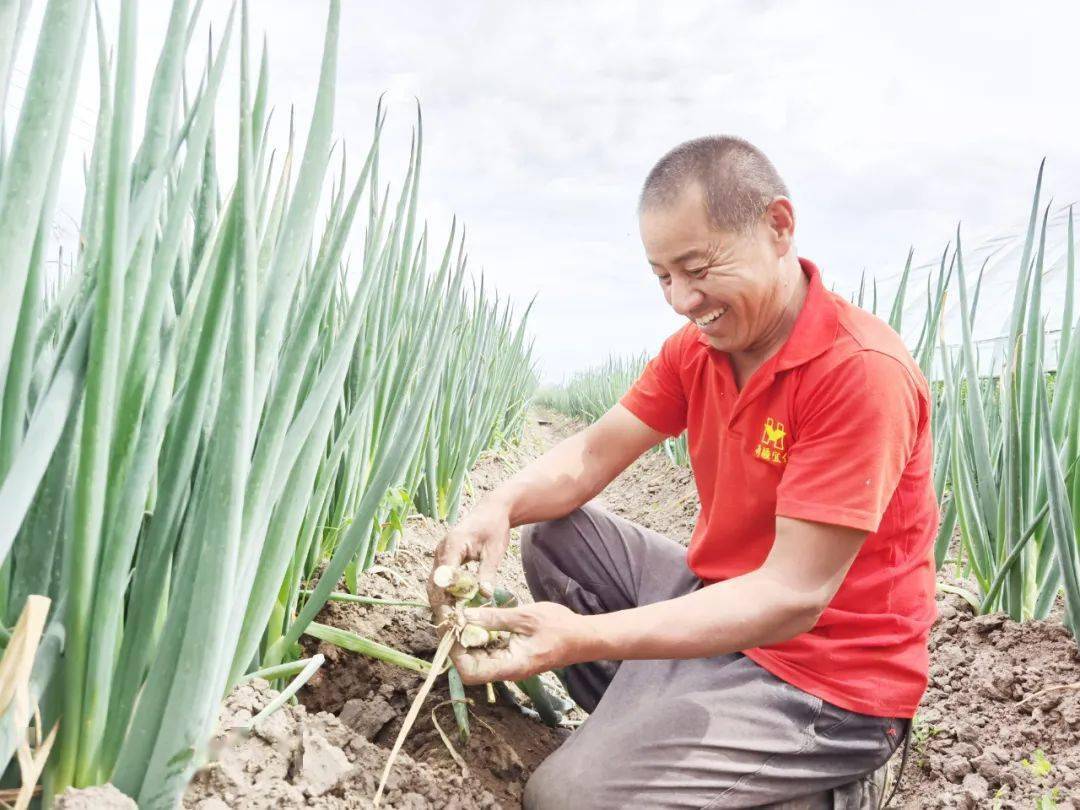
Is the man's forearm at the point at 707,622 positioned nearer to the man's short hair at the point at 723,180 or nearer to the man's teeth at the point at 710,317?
the man's teeth at the point at 710,317

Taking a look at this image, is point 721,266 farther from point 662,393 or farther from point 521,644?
point 521,644

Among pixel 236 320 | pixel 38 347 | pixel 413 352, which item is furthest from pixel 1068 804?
pixel 38 347

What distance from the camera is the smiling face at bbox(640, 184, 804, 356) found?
1.04m

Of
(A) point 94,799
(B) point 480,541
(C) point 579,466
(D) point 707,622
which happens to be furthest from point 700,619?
(A) point 94,799

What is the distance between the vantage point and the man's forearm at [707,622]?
90 centimetres

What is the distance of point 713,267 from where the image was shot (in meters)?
1.04

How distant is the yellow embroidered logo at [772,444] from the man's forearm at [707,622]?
7.7 inches

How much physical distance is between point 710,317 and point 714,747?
0.55 meters

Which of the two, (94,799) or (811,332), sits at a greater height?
(811,332)

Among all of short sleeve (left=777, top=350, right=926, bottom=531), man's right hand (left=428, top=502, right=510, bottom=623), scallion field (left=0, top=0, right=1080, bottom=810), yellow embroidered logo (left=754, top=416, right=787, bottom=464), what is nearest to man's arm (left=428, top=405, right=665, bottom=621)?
man's right hand (left=428, top=502, right=510, bottom=623)

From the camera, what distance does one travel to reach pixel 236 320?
53cm

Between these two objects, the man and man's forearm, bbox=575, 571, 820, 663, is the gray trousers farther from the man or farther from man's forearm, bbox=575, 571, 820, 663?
man's forearm, bbox=575, 571, 820, 663

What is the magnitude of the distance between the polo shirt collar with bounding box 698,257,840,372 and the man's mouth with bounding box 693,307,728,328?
0.09 metres

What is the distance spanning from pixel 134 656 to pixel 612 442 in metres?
0.90
